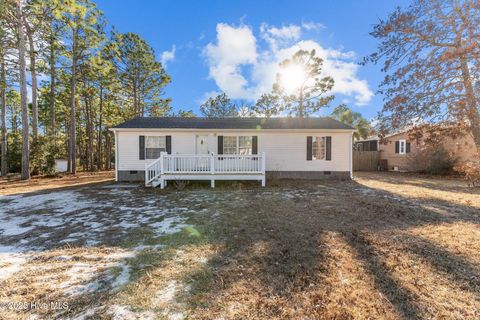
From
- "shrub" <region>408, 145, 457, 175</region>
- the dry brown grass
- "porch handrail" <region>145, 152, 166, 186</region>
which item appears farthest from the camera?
"shrub" <region>408, 145, 457, 175</region>

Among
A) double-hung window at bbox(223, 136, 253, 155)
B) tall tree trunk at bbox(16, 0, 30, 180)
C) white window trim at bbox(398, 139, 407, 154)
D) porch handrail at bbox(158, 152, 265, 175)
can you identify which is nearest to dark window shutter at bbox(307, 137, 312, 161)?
double-hung window at bbox(223, 136, 253, 155)

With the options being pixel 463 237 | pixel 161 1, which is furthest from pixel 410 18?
pixel 161 1

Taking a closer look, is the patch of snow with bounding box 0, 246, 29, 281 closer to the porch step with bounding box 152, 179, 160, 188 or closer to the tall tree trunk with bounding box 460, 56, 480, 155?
the porch step with bounding box 152, 179, 160, 188

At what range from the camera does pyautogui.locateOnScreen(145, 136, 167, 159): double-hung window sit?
37.0 feet

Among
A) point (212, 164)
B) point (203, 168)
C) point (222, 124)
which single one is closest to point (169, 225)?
point (212, 164)

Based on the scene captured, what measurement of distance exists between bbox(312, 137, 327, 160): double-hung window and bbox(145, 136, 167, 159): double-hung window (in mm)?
7682

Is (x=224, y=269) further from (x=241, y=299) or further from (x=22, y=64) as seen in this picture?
(x=22, y=64)

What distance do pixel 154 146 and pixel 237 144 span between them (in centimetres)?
424

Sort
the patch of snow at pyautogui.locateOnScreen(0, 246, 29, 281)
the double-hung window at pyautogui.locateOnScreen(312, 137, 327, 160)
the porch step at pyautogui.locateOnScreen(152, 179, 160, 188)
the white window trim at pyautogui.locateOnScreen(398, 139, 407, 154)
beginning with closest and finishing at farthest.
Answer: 1. the patch of snow at pyautogui.locateOnScreen(0, 246, 29, 281)
2. the porch step at pyautogui.locateOnScreen(152, 179, 160, 188)
3. the double-hung window at pyautogui.locateOnScreen(312, 137, 327, 160)
4. the white window trim at pyautogui.locateOnScreen(398, 139, 407, 154)

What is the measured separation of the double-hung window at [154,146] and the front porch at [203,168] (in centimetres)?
166

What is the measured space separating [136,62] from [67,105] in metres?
7.61

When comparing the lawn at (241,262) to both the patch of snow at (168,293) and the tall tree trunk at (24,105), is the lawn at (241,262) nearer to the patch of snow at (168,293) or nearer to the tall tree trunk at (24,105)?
the patch of snow at (168,293)

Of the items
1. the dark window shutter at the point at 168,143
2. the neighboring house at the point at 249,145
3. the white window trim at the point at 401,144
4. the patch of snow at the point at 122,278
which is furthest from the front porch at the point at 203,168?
the white window trim at the point at 401,144

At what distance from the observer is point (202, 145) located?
1143 cm
